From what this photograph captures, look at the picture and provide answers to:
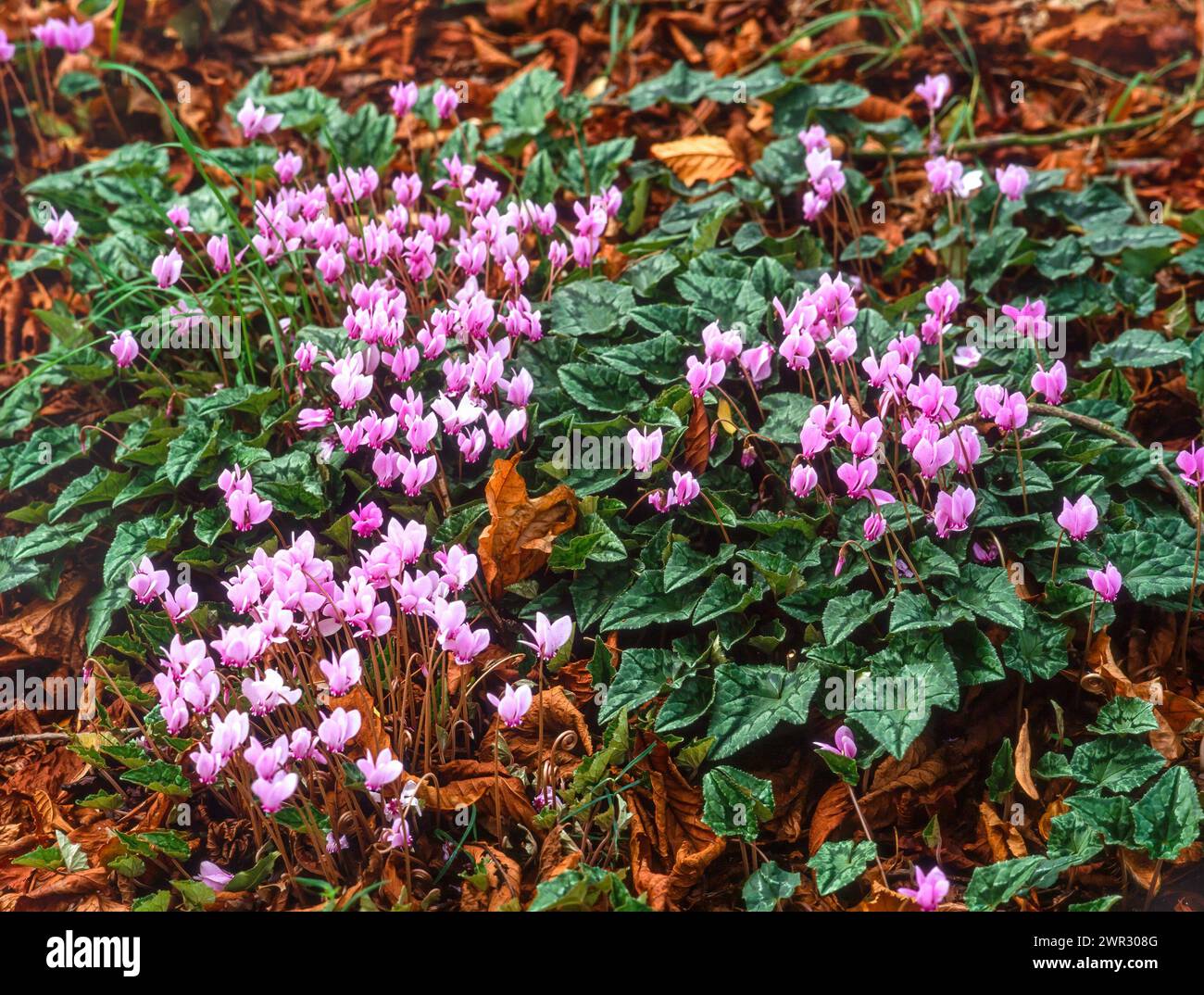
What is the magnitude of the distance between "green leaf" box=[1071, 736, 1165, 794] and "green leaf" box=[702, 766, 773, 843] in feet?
1.87

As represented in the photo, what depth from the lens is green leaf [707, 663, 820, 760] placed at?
7.02ft

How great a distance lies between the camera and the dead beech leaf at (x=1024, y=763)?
2.16m

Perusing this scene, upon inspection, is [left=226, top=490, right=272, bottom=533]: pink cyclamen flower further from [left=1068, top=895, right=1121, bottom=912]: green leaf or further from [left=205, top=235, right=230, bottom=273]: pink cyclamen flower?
[left=1068, top=895, right=1121, bottom=912]: green leaf

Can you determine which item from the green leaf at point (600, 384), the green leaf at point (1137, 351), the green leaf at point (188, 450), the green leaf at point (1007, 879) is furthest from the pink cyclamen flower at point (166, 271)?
the green leaf at point (1137, 351)

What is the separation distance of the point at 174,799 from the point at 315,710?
327 millimetres

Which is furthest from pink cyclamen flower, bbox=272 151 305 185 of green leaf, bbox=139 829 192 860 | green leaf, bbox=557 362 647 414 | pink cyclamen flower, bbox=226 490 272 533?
green leaf, bbox=139 829 192 860

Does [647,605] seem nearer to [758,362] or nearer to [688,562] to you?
[688,562]

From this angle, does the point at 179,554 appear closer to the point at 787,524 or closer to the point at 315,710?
the point at 315,710

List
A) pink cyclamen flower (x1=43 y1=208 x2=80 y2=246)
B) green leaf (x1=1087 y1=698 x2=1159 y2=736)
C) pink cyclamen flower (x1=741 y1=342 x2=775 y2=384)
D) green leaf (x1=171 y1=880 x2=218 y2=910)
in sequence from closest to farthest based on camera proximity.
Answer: green leaf (x1=171 y1=880 x2=218 y2=910) → green leaf (x1=1087 y1=698 x2=1159 y2=736) → pink cyclamen flower (x1=741 y1=342 x2=775 y2=384) → pink cyclamen flower (x1=43 y1=208 x2=80 y2=246)

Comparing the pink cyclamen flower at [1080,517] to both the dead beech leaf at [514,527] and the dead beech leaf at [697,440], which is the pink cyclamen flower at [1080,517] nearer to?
the dead beech leaf at [697,440]

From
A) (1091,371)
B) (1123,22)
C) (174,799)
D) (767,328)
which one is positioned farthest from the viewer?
(1123,22)
